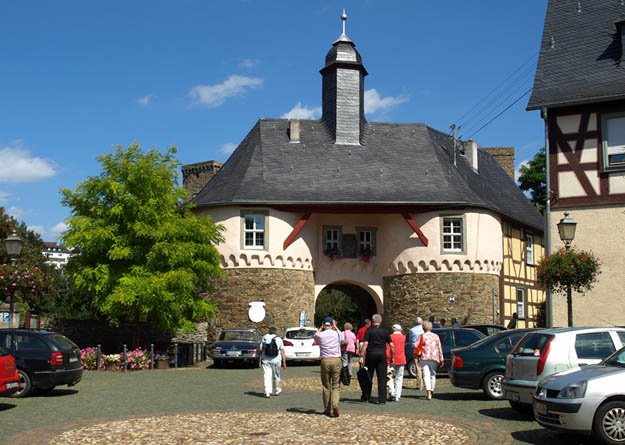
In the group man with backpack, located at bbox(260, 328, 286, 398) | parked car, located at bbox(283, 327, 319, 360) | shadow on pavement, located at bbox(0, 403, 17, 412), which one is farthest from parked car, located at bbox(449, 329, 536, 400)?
parked car, located at bbox(283, 327, 319, 360)

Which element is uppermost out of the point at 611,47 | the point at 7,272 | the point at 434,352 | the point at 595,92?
Result: the point at 611,47

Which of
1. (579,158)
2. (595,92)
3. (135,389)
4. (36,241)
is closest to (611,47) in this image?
(595,92)

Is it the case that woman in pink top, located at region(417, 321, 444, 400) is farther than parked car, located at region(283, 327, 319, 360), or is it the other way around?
parked car, located at region(283, 327, 319, 360)

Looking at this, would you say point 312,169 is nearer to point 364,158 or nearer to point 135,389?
point 364,158

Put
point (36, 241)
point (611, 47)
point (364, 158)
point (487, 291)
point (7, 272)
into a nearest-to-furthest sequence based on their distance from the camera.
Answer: point (7, 272)
point (611, 47)
point (487, 291)
point (364, 158)
point (36, 241)

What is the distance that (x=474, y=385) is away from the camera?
48.0 ft


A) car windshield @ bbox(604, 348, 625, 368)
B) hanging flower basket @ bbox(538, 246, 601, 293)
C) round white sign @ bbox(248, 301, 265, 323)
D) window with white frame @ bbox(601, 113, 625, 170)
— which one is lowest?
car windshield @ bbox(604, 348, 625, 368)

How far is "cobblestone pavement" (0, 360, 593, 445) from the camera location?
32.9 ft

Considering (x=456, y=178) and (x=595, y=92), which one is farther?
(x=456, y=178)

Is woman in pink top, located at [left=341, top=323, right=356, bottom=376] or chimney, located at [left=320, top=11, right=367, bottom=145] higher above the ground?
chimney, located at [left=320, top=11, right=367, bottom=145]

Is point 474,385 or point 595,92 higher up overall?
point 595,92

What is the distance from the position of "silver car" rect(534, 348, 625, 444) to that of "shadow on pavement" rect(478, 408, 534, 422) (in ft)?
8.37

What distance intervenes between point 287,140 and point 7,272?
58.9 ft

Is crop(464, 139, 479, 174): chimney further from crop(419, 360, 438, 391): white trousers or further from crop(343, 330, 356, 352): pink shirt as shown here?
crop(419, 360, 438, 391): white trousers
